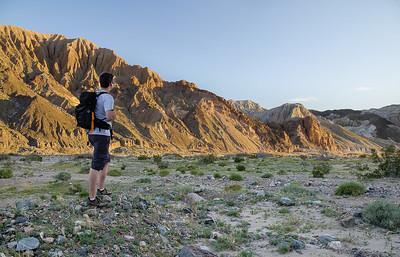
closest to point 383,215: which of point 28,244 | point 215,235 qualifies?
point 215,235

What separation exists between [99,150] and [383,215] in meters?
6.36

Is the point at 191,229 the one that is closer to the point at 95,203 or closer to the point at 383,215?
the point at 95,203

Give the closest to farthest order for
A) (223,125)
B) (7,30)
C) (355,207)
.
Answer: (355,207) → (7,30) → (223,125)

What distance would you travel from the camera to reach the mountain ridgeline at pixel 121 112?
74375 mm

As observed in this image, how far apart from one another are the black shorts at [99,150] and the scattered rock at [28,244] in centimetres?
199

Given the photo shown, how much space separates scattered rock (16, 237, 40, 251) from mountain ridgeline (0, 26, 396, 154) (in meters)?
62.3

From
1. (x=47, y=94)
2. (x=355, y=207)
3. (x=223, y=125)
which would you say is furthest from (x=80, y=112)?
(x=223, y=125)

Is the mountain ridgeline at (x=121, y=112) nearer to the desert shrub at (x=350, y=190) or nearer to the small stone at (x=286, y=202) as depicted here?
the desert shrub at (x=350, y=190)

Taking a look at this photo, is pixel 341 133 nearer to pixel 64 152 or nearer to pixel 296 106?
pixel 296 106

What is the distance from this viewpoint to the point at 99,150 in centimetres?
783

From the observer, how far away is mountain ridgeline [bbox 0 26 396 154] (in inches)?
2928

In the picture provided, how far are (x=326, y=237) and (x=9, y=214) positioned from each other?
594 centimetres

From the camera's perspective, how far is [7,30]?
9875cm

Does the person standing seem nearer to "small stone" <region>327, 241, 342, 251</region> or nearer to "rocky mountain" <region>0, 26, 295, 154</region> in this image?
"small stone" <region>327, 241, 342, 251</region>
